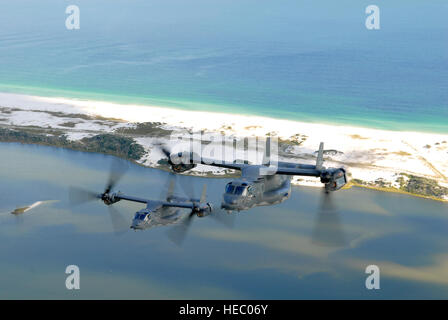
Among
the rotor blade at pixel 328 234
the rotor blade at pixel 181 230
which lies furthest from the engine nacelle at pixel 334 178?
the rotor blade at pixel 328 234

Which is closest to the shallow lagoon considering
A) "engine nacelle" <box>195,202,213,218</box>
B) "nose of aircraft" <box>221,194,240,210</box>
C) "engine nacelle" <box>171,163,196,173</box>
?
"engine nacelle" <box>195,202,213,218</box>

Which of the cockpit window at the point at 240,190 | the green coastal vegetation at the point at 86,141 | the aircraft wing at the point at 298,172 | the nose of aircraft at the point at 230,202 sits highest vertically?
the green coastal vegetation at the point at 86,141

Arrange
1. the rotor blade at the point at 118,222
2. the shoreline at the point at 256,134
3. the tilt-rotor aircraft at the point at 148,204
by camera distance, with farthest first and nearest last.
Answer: the shoreline at the point at 256,134, the rotor blade at the point at 118,222, the tilt-rotor aircraft at the point at 148,204

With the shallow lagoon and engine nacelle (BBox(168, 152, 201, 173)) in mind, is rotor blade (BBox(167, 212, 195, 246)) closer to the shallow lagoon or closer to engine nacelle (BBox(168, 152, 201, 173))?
engine nacelle (BBox(168, 152, 201, 173))

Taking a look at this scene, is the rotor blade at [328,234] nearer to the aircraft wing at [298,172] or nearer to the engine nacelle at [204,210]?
the engine nacelle at [204,210]
